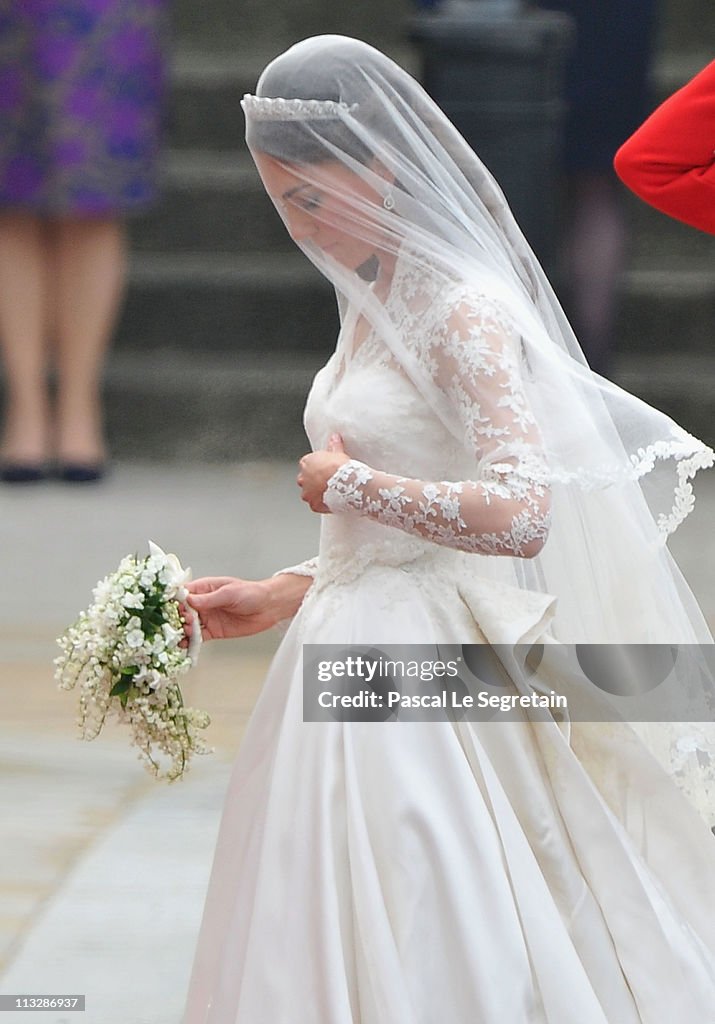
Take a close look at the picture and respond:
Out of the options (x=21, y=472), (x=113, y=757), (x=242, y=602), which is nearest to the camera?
(x=242, y=602)

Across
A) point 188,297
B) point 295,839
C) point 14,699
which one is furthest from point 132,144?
point 295,839

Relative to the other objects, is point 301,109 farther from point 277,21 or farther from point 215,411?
point 277,21

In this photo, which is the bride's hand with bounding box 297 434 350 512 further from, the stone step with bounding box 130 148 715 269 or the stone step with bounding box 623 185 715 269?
the stone step with bounding box 623 185 715 269

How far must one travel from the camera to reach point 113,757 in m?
4.55

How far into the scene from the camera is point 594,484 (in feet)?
9.02

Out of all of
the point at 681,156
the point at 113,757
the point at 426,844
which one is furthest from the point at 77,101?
the point at 426,844

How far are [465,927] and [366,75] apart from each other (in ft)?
3.84

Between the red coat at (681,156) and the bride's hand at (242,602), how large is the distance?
3.02 feet

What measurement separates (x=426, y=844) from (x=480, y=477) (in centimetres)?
50

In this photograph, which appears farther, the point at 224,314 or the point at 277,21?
the point at 277,21

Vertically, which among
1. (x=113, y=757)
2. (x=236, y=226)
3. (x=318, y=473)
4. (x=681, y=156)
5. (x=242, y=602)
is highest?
(x=681, y=156)

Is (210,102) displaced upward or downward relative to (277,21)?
downward

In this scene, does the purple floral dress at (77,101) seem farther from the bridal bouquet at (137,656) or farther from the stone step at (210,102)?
the bridal bouquet at (137,656)

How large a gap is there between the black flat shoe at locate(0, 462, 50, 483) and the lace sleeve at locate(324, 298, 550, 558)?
Result: 173 inches
